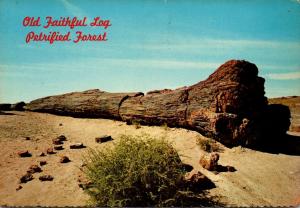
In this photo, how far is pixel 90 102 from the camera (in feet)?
45.0

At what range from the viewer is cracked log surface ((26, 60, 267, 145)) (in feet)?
29.9

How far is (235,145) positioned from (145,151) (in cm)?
411

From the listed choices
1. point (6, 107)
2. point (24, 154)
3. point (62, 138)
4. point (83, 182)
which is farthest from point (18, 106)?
point (83, 182)

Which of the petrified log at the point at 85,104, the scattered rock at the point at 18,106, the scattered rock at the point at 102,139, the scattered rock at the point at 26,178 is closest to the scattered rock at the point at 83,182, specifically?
the scattered rock at the point at 26,178

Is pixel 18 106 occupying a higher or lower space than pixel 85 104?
lower

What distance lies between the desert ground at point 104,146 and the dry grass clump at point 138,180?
2.44 feet

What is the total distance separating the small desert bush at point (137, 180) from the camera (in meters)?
5.37

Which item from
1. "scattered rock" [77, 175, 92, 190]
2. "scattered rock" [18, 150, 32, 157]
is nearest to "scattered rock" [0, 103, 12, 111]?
"scattered rock" [18, 150, 32, 157]

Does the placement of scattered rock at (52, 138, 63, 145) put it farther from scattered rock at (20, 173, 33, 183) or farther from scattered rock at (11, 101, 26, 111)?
scattered rock at (11, 101, 26, 111)

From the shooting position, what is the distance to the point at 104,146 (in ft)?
25.1

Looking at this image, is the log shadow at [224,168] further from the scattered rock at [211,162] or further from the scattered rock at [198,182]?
the scattered rock at [198,182]

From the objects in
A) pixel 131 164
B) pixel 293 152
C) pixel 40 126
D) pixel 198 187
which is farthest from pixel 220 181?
pixel 40 126

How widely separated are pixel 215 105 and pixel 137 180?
4.70m

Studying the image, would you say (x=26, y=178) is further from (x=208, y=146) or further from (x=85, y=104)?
(x=85, y=104)
